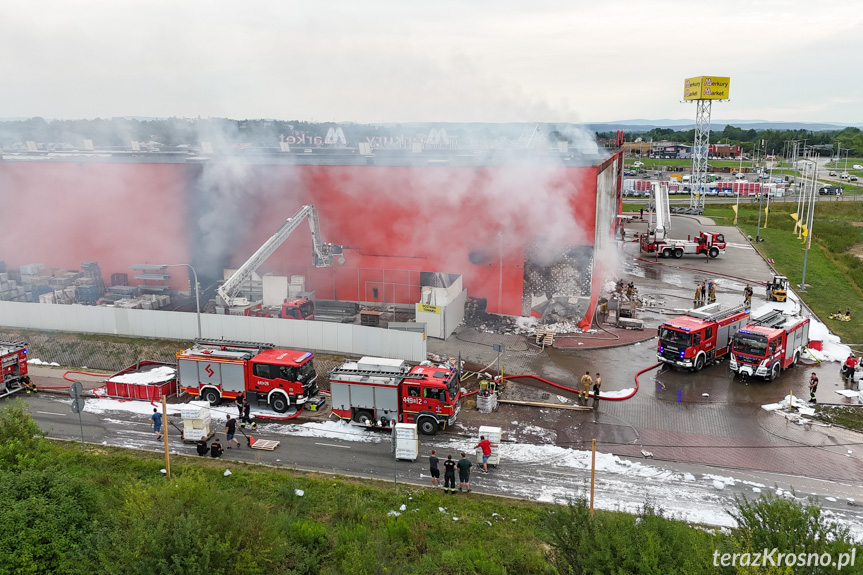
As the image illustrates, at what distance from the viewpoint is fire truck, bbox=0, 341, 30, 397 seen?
21562mm

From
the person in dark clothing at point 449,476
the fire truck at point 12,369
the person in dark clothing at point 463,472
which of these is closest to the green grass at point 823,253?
the person in dark clothing at point 463,472

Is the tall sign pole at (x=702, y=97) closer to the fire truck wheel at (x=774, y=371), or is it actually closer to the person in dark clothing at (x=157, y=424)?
the fire truck wheel at (x=774, y=371)

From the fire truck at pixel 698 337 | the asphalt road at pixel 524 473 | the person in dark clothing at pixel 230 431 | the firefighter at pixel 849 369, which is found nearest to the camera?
the asphalt road at pixel 524 473

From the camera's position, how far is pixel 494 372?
74.9 ft

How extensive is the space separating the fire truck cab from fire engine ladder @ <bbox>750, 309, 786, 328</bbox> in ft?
57.8

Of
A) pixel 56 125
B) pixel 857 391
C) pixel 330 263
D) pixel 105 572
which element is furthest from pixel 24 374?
pixel 56 125

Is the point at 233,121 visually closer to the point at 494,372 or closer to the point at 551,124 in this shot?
the point at 551,124

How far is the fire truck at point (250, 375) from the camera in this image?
19.8m

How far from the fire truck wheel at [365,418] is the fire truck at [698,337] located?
1102 centimetres

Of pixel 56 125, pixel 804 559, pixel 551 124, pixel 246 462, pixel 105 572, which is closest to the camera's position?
pixel 804 559

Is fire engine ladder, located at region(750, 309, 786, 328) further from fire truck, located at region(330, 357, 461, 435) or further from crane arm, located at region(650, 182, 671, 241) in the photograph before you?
crane arm, located at region(650, 182, 671, 241)

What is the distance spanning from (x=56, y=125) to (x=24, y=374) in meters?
42.4

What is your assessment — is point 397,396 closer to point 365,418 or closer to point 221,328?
point 365,418

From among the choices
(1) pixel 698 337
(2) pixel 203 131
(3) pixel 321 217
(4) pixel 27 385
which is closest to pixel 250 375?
(4) pixel 27 385
